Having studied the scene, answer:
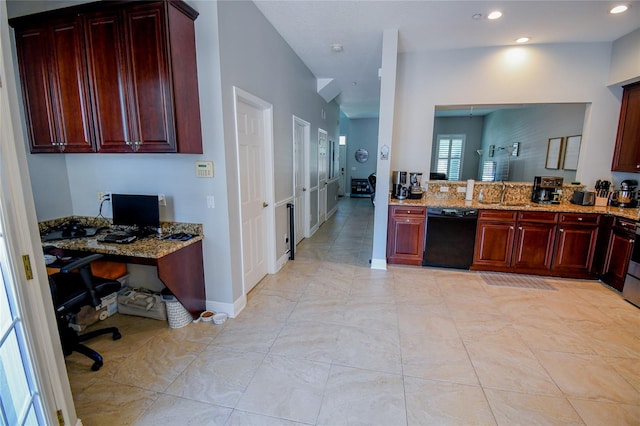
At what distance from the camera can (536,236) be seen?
3.63 meters

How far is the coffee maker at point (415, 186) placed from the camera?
4.13 m

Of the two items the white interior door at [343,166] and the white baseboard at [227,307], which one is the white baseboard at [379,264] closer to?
the white baseboard at [227,307]

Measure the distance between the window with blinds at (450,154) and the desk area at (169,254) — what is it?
19.2ft

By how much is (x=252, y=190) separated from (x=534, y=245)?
11.7 ft

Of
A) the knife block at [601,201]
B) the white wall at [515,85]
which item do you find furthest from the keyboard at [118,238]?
the knife block at [601,201]

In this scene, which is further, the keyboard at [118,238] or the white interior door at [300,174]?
the white interior door at [300,174]

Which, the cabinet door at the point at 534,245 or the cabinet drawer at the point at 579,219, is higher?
the cabinet drawer at the point at 579,219

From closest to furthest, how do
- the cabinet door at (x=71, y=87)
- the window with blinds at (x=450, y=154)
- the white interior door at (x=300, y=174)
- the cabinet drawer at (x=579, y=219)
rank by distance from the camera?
the cabinet door at (x=71, y=87), the cabinet drawer at (x=579, y=219), the white interior door at (x=300, y=174), the window with blinds at (x=450, y=154)

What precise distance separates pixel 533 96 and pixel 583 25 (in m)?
0.87

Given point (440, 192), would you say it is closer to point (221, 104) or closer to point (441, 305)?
point (441, 305)

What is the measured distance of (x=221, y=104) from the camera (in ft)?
7.85

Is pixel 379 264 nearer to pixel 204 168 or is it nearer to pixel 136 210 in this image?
pixel 204 168

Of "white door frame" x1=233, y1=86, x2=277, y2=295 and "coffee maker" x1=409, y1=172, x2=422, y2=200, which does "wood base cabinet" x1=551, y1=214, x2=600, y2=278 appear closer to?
"coffee maker" x1=409, y1=172, x2=422, y2=200

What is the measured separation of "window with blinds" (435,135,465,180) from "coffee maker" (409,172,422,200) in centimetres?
284
